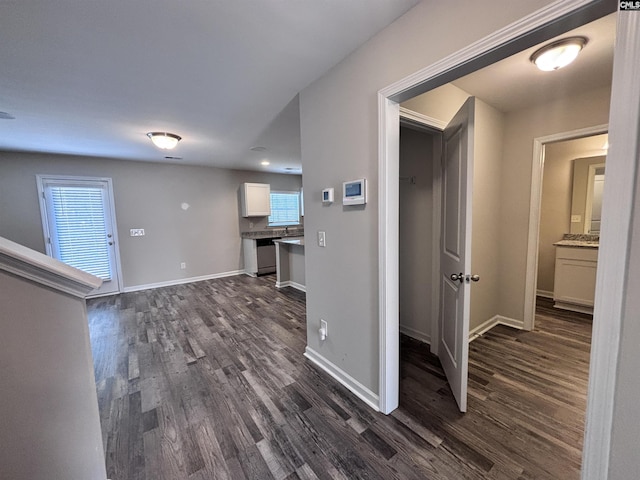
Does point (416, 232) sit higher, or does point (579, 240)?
point (416, 232)

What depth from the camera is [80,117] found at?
8.61ft

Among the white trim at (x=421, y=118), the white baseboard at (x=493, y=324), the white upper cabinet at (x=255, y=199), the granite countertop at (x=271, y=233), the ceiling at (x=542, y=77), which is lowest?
the white baseboard at (x=493, y=324)

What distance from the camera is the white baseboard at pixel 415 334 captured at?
265 cm

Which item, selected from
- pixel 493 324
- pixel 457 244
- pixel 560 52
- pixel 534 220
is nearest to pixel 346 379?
pixel 457 244

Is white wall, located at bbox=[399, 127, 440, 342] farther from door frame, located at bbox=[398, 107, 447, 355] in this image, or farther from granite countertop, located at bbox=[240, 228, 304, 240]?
granite countertop, located at bbox=[240, 228, 304, 240]

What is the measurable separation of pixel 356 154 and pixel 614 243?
1324 mm

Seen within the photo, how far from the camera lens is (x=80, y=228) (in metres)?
4.35

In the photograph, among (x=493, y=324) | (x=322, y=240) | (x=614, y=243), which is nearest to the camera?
(x=614, y=243)

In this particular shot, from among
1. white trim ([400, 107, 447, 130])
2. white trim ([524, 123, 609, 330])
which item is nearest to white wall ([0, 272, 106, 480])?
white trim ([400, 107, 447, 130])

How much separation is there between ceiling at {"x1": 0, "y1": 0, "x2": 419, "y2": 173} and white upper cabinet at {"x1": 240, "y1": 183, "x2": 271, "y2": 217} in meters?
2.69

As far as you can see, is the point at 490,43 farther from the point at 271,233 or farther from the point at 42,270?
the point at 271,233

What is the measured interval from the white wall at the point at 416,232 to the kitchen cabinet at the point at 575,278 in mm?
2384

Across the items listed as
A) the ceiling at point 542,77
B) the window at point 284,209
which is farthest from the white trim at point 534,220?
the window at point 284,209

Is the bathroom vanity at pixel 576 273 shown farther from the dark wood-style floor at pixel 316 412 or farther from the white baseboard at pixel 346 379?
the white baseboard at pixel 346 379
